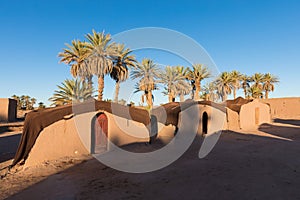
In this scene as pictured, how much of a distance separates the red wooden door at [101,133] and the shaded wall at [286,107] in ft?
108

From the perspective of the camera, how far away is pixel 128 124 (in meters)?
12.1

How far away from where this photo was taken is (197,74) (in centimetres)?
3766

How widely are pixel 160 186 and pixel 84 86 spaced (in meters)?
19.1

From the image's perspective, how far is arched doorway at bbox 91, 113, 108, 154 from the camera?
1108cm

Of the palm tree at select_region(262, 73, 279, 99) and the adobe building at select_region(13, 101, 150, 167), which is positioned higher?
the palm tree at select_region(262, 73, 279, 99)

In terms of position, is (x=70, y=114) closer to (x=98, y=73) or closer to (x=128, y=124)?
(x=128, y=124)

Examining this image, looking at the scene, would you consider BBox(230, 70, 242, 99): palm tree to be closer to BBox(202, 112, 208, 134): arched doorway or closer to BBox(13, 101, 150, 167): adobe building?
BBox(202, 112, 208, 134): arched doorway

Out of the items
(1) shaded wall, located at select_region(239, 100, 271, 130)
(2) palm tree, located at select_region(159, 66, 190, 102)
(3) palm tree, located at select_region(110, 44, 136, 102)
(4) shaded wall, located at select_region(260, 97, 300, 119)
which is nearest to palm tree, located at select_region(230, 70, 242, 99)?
(4) shaded wall, located at select_region(260, 97, 300, 119)

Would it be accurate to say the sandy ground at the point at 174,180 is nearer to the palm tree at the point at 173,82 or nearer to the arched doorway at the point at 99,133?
the arched doorway at the point at 99,133

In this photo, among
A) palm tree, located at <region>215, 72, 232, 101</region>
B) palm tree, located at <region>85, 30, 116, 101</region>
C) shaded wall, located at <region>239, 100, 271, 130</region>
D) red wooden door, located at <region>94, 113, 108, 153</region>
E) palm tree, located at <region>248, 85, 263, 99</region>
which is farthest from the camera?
Result: palm tree, located at <region>248, 85, 263, 99</region>

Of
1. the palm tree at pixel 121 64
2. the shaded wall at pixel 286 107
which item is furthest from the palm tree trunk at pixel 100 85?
the shaded wall at pixel 286 107

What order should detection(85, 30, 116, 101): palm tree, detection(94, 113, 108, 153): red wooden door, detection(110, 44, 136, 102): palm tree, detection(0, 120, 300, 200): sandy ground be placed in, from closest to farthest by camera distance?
1. detection(0, 120, 300, 200): sandy ground
2. detection(94, 113, 108, 153): red wooden door
3. detection(85, 30, 116, 101): palm tree
4. detection(110, 44, 136, 102): palm tree

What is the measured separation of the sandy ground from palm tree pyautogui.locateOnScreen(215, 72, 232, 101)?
3637 cm

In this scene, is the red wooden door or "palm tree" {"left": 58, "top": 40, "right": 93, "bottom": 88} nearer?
the red wooden door
